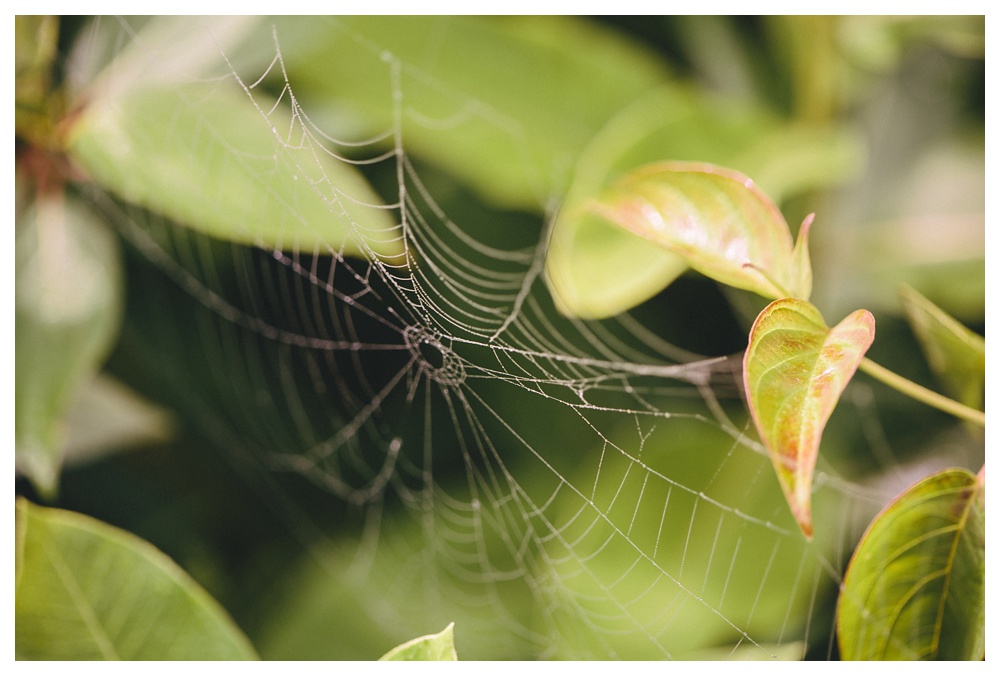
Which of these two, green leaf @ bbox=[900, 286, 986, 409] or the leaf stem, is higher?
green leaf @ bbox=[900, 286, 986, 409]

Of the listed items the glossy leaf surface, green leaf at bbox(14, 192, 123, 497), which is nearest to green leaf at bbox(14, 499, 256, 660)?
green leaf at bbox(14, 192, 123, 497)

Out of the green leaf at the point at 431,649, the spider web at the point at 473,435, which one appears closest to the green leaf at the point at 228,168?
the spider web at the point at 473,435

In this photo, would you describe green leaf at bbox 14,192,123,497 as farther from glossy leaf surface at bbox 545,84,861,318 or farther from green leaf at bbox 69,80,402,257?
glossy leaf surface at bbox 545,84,861,318

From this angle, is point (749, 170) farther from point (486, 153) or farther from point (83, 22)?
point (83, 22)

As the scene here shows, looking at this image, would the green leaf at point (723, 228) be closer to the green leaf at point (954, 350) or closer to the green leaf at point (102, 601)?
the green leaf at point (954, 350)
